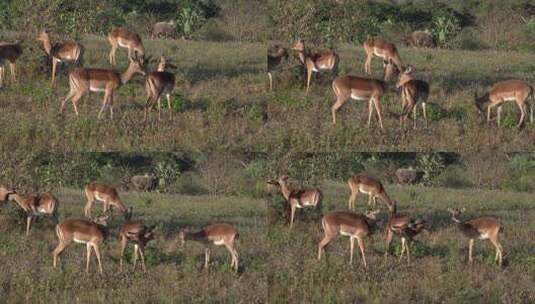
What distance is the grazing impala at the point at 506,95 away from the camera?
70.4 feet

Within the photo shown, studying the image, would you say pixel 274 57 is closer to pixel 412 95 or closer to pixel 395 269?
pixel 412 95

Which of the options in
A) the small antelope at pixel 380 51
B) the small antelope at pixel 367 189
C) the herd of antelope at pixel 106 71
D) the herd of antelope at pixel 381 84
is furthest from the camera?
the small antelope at pixel 380 51

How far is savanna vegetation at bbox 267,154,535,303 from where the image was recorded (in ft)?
64.6

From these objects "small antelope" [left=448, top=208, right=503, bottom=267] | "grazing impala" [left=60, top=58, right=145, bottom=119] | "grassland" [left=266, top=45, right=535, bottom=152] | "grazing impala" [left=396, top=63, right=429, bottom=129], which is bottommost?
"small antelope" [left=448, top=208, right=503, bottom=267]

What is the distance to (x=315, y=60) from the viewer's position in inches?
857

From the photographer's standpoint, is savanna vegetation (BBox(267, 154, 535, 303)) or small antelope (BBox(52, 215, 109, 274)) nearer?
savanna vegetation (BBox(267, 154, 535, 303))

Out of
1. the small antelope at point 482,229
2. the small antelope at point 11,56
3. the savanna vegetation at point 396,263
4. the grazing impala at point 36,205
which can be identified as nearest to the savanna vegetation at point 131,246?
the grazing impala at point 36,205

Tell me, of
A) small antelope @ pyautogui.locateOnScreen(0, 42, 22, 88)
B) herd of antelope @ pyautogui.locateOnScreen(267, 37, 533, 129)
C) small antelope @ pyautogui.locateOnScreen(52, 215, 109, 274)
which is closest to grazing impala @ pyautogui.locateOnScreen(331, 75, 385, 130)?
herd of antelope @ pyautogui.locateOnScreen(267, 37, 533, 129)

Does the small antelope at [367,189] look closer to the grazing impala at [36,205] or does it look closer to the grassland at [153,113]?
the grassland at [153,113]

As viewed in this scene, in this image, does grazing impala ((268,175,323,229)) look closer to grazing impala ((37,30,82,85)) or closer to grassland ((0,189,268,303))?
grassland ((0,189,268,303))

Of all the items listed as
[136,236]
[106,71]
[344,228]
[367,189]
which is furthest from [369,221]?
[106,71]

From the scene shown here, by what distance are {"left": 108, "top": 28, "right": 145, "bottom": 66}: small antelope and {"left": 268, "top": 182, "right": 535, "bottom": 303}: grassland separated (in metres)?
3.29

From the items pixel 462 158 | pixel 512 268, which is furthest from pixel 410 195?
pixel 512 268

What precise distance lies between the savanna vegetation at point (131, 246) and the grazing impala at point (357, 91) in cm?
207
